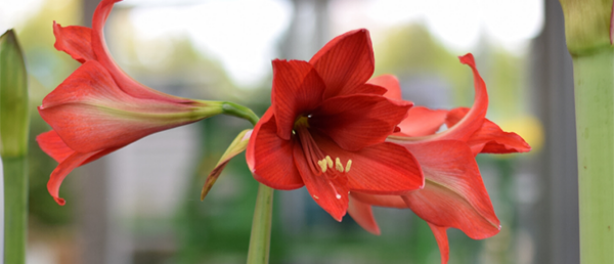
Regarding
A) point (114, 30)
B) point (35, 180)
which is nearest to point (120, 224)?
point (35, 180)

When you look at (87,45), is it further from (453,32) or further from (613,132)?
(453,32)

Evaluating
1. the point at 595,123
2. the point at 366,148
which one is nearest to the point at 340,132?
the point at 366,148

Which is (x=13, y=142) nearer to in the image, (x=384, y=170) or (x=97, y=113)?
(x=97, y=113)

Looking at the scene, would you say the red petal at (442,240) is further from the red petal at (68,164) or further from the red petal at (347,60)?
the red petal at (68,164)

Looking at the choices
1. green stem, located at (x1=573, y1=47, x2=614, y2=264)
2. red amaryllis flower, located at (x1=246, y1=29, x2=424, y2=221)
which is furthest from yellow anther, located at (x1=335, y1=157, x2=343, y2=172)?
green stem, located at (x1=573, y1=47, x2=614, y2=264)

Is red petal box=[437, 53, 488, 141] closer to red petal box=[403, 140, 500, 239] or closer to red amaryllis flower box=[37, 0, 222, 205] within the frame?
red petal box=[403, 140, 500, 239]

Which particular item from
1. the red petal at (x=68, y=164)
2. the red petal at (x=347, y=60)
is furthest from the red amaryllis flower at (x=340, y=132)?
the red petal at (x=68, y=164)
